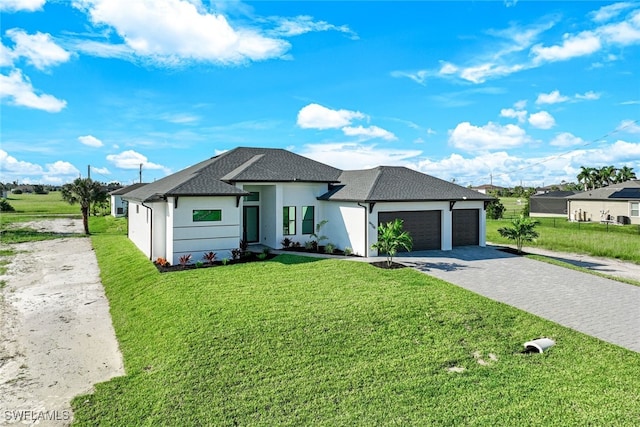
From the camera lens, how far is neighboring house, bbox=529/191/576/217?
Result: 48.0 meters

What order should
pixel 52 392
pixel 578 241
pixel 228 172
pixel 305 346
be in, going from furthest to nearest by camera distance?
pixel 578 241 → pixel 228 172 → pixel 305 346 → pixel 52 392

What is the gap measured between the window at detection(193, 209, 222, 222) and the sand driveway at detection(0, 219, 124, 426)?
4491 millimetres

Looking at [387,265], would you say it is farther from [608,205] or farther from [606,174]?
[606,174]

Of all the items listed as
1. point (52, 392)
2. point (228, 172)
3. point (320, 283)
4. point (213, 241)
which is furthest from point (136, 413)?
point (228, 172)

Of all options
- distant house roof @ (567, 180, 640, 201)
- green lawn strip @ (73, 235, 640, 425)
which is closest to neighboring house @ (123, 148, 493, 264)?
green lawn strip @ (73, 235, 640, 425)

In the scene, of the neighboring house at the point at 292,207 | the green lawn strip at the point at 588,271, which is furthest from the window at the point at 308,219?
the green lawn strip at the point at 588,271

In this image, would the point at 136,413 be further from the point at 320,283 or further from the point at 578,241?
the point at 578,241

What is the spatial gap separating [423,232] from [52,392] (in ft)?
50.5

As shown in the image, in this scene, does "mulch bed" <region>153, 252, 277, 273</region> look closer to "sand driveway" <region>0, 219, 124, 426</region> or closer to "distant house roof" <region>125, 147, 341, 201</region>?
"sand driveway" <region>0, 219, 124, 426</region>

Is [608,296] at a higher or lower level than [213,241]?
lower

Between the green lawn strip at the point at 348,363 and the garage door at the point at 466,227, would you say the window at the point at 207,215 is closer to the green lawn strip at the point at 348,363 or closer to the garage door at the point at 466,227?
the green lawn strip at the point at 348,363

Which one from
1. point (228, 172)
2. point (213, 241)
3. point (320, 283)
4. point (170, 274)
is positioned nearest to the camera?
point (320, 283)

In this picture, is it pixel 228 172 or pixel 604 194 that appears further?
pixel 604 194

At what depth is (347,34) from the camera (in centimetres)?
1673
